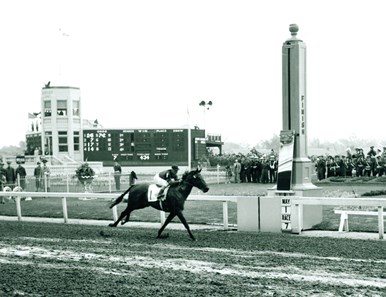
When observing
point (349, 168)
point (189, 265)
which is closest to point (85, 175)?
point (349, 168)

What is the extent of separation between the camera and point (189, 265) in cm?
981

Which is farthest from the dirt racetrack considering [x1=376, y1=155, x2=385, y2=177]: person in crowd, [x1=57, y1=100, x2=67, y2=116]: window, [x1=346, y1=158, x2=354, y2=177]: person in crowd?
[x1=57, y1=100, x2=67, y2=116]: window

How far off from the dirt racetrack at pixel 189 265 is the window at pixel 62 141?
40.2 m

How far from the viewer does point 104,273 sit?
9.14m

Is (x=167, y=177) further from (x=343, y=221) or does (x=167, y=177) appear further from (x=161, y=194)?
(x=343, y=221)

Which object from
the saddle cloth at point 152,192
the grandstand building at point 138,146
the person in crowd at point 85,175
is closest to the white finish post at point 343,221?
the saddle cloth at point 152,192

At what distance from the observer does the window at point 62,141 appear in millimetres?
53844

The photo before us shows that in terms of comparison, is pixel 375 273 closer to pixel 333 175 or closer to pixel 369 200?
pixel 369 200

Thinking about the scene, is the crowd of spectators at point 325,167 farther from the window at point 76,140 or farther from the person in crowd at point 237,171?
the window at point 76,140

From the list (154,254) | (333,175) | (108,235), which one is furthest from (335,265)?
(333,175)

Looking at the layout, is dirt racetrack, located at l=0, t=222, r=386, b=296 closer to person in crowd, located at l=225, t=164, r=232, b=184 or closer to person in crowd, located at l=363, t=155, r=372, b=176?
person in crowd, located at l=363, t=155, r=372, b=176

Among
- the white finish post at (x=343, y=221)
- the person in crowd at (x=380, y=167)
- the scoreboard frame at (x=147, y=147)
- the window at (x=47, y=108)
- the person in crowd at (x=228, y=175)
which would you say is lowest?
the white finish post at (x=343, y=221)

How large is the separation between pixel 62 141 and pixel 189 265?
45863 millimetres

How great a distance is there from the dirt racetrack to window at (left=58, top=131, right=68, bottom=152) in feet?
132
